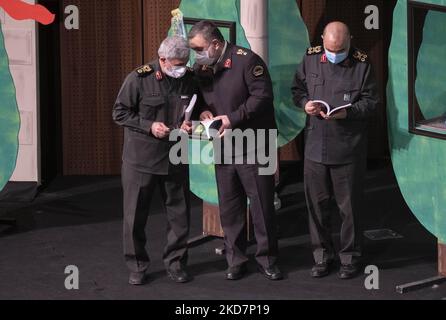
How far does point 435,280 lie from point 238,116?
4.66 feet

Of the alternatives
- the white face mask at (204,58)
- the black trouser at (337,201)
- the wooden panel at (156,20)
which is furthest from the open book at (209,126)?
the wooden panel at (156,20)

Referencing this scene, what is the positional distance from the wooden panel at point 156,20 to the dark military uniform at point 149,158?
8.78 feet

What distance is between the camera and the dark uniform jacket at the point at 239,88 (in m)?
5.52

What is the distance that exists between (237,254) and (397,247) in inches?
45.9

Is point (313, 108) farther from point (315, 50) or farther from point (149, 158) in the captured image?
point (149, 158)

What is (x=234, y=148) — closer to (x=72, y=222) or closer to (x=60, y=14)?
(x=72, y=222)

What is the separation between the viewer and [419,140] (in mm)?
5562

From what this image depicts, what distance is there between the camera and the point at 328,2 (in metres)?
8.52

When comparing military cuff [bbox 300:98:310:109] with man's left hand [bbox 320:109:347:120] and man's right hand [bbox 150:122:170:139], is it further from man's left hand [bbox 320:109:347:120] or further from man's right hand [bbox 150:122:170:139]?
man's right hand [bbox 150:122:170:139]

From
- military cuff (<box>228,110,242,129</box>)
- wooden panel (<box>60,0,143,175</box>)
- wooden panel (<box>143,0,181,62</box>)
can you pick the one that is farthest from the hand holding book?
wooden panel (<box>60,0,143,175</box>)

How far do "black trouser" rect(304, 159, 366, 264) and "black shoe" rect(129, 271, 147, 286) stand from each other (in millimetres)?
993

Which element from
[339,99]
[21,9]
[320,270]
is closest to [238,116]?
[339,99]

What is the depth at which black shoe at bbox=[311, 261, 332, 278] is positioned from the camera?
5.71m

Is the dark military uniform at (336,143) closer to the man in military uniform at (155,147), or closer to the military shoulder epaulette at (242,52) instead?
the military shoulder epaulette at (242,52)
